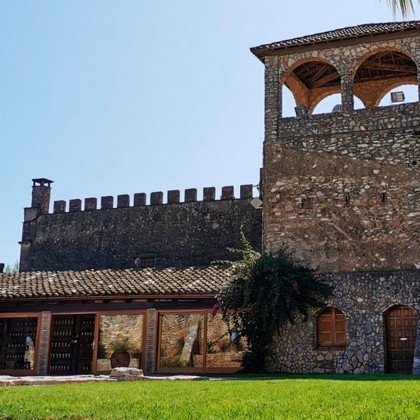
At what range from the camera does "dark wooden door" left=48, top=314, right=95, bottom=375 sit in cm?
2273

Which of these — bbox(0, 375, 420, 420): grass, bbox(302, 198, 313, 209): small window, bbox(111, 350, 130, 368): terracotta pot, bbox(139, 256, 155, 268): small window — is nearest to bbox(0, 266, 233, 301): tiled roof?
bbox(302, 198, 313, 209): small window

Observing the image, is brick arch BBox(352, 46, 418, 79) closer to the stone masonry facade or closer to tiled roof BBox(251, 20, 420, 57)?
the stone masonry facade

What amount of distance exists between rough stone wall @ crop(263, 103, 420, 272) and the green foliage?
0.76 m

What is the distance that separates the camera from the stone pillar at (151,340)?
61.1 feet

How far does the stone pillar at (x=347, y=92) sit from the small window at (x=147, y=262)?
12.0 metres

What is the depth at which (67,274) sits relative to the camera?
22188 millimetres

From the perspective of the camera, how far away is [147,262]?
2834cm

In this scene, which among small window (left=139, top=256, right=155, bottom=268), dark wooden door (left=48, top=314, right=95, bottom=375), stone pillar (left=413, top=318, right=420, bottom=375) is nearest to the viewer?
stone pillar (left=413, top=318, right=420, bottom=375)

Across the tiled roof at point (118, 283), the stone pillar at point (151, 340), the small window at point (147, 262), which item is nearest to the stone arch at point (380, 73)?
the tiled roof at point (118, 283)

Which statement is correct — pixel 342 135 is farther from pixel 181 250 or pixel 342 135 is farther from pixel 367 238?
pixel 181 250

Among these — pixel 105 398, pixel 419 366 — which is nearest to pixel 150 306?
pixel 419 366

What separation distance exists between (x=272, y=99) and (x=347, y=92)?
225cm

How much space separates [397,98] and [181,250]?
1186 cm

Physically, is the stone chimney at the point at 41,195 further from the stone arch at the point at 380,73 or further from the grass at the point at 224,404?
the grass at the point at 224,404
